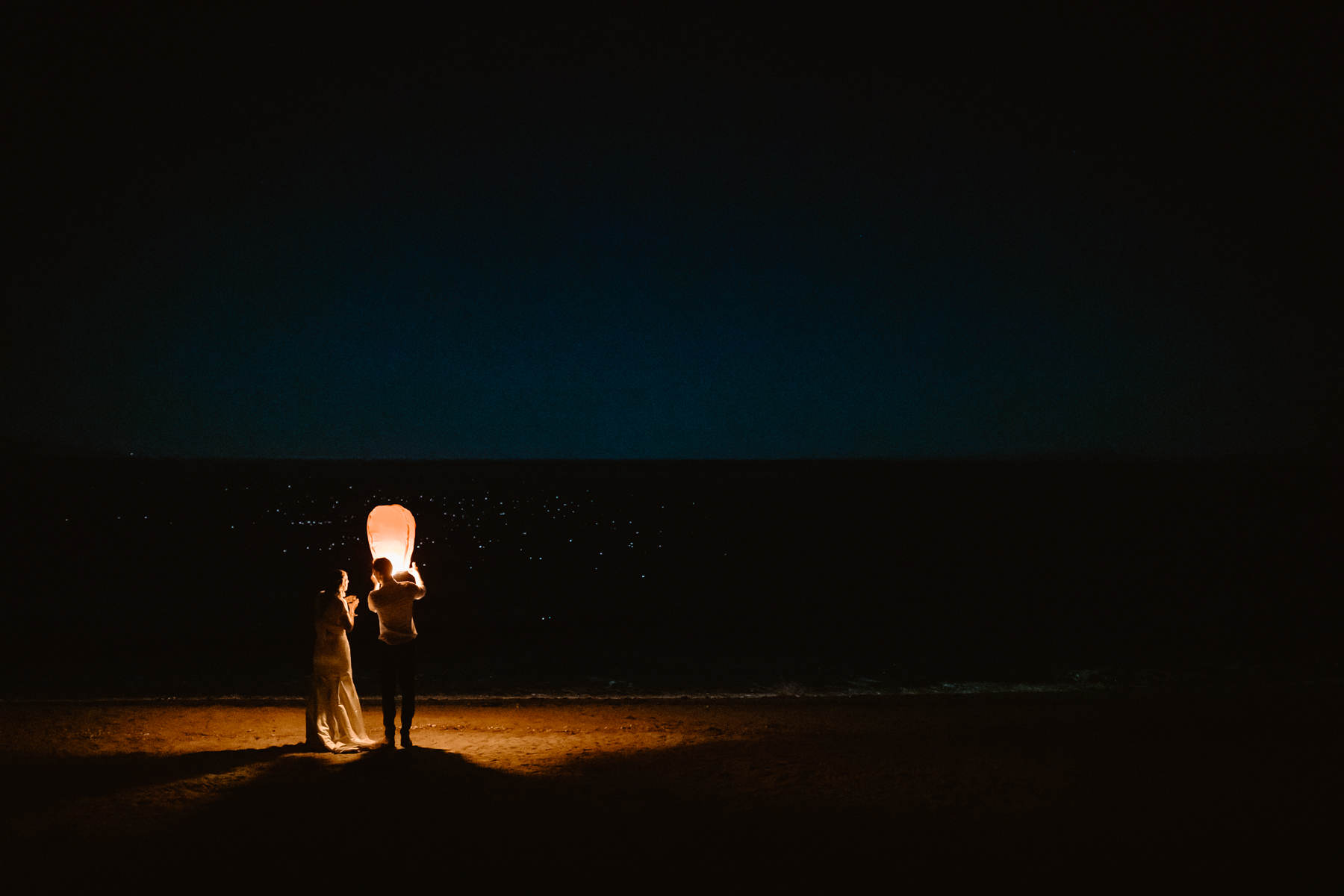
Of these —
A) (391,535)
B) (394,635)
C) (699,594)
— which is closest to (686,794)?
(394,635)

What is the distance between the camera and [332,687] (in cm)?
698

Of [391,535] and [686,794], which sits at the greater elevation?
[391,535]

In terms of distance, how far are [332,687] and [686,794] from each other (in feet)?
10.4

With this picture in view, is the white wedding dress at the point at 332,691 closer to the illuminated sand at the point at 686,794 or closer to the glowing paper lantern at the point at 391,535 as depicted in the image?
the illuminated sand at the point at 686,794

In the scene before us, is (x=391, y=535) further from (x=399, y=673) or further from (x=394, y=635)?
(x=399, y=673)

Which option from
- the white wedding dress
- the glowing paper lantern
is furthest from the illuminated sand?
the glowing paper lantern

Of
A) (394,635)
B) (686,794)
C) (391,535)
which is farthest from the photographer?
(391,535)

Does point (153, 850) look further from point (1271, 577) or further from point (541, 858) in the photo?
point (1271, 577)

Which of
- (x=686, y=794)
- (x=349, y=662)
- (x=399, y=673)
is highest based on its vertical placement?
(x=349, y=662)

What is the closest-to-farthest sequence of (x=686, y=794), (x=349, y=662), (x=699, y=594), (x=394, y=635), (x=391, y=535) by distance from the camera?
1. (x=686, y=794)
2. (x=394, y=635)
3. (x=391, y=535)
4. (x=349, y=662)
5. (x=699, y=594)

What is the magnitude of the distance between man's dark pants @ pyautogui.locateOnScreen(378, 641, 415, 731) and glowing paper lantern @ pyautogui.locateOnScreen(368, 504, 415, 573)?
64cm

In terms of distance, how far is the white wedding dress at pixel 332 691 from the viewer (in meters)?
6.92

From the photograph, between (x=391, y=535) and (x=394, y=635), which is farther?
(x=391, y=535)

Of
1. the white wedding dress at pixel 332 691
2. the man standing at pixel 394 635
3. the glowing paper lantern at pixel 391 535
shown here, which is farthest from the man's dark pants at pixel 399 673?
the glowing paper lantern at pixel 391 535
